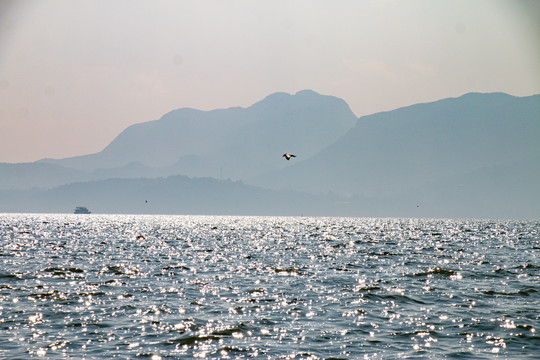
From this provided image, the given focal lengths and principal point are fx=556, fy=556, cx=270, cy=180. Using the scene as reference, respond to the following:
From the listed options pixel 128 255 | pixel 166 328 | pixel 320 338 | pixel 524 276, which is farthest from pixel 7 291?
pixel 524 276

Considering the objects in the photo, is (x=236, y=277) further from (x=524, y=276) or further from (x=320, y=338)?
(x=524, y=276)

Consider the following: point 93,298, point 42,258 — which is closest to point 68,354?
point 93,298

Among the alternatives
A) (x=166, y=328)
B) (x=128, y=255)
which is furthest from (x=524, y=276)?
(x=128, y=255)

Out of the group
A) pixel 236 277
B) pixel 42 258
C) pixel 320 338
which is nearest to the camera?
pixel 320 338

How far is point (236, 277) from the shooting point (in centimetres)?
3938

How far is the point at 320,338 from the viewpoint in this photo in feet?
70.8

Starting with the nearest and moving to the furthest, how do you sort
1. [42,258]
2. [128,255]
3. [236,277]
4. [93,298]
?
[93,298] < [236,277] < [42,258] < [128,255]

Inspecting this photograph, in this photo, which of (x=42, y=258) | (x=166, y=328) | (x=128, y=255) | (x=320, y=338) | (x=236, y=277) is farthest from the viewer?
(x=128, y=255)

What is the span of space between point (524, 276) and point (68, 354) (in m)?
33.5

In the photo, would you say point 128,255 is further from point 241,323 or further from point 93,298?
point 241,323

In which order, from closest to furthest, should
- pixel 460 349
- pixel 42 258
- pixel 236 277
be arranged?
pixel 460 349 < pixel 236 277 < pixel 42 258

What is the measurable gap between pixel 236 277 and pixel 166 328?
16504mm

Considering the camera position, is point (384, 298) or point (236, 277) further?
point (236, 277)

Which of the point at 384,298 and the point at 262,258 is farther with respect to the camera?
the point at 262,258
